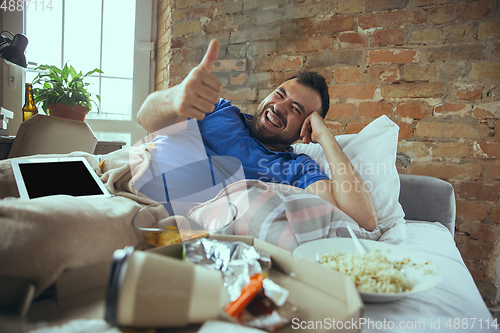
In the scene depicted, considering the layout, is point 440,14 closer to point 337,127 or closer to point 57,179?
point 337,127

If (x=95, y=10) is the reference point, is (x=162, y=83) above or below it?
below

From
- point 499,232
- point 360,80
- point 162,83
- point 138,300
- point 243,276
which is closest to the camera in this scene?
point 138,300

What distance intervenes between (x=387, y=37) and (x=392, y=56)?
0.10 meters

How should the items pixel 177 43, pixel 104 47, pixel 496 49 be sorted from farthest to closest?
1. pixel 104 47
2. pixel 177 43
3. pixel 496 49

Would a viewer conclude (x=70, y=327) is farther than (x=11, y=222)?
No

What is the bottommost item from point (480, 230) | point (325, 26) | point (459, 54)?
point (480, 230)

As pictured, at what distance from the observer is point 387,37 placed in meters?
1.46

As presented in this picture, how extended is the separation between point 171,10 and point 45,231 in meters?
1.89

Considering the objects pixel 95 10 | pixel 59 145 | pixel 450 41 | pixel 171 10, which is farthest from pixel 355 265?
pixel 95 10

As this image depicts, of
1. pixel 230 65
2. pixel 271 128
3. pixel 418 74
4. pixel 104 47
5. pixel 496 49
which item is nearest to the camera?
pixel 271 128

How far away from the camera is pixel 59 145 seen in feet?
5.12

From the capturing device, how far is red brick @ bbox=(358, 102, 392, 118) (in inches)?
58.0

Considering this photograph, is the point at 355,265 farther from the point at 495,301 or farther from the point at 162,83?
the point at 162,83

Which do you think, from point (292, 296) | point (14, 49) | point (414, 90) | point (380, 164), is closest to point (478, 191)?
point (414, 90)
